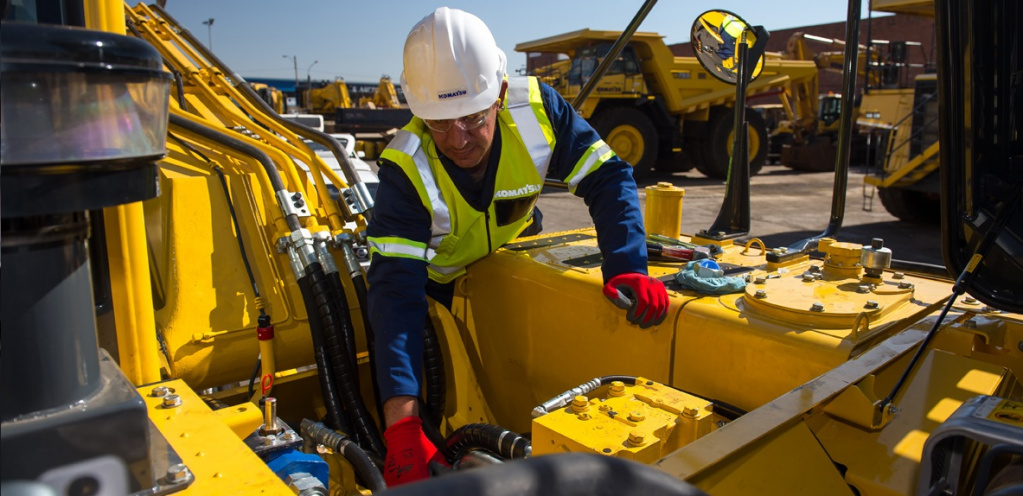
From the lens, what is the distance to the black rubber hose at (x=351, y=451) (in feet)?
5.88

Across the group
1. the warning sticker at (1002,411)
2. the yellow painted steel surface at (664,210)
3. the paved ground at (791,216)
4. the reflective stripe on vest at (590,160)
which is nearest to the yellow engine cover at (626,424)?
the warning sticker at (1002,411)

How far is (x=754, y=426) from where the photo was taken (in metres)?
1.17

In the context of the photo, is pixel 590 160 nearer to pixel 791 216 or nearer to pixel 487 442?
pixel 487 442

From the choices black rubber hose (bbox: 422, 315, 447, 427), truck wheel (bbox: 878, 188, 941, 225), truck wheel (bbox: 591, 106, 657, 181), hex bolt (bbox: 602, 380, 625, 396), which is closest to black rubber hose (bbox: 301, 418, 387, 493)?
black rubber hose (bbox: 422, 315, 447, 427)

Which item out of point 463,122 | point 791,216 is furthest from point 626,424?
point 791,216

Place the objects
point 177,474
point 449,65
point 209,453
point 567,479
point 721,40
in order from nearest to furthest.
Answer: point 567,479, point 177,474, point 209,453, point 449,65, point 721,40

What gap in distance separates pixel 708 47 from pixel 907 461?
2098mm

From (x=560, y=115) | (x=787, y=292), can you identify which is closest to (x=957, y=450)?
(x=787, y=292)

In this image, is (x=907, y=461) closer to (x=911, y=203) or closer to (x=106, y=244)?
(x=106, y=244)

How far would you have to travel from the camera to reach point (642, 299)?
1.96m

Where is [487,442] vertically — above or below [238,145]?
below

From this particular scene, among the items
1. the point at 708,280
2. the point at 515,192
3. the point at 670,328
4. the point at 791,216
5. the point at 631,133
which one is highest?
the point at 631,133

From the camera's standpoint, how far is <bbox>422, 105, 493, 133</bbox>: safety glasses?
2.13 metres

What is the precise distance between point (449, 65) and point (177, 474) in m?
1.42
